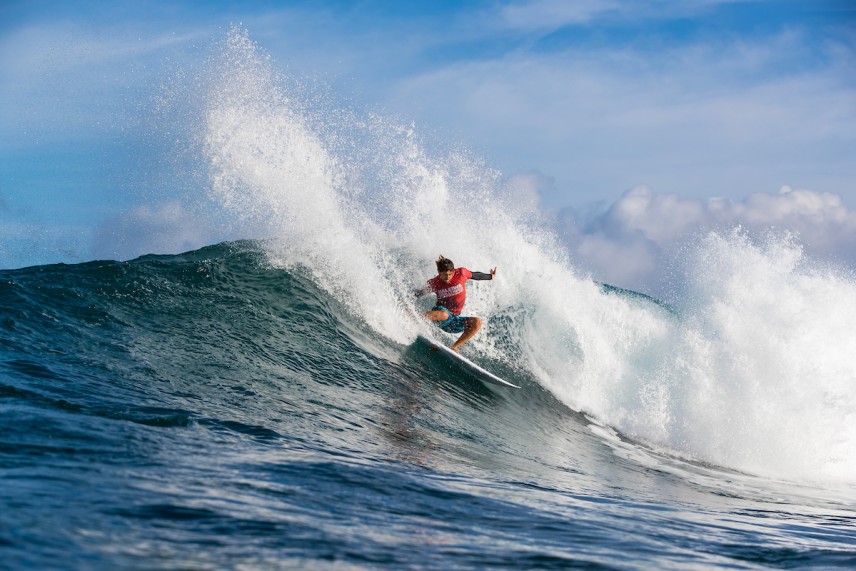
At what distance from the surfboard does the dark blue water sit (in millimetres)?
172

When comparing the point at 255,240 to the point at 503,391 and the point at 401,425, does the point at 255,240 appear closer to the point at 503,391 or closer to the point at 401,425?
the point at 503,391

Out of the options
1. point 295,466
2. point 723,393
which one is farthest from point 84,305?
point 723,393

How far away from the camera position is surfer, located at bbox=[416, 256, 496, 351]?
11.0 metres

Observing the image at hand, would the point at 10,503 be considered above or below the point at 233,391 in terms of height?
below

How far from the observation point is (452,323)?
439 inches

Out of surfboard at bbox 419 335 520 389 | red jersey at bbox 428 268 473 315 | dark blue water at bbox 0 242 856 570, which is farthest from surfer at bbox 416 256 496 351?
dark blue water at bbox 0 242 856 570

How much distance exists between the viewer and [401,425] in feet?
24.6

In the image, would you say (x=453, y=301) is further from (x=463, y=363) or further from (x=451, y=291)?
(x=463, y=363)

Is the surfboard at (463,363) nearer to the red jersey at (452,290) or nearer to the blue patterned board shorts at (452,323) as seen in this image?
the blue patterned board shorts at (452,323)

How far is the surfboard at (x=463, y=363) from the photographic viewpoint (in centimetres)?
1058

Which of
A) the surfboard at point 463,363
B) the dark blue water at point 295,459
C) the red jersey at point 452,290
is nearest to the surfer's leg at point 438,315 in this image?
the red jersey at point 452,290

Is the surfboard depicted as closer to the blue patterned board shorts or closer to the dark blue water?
the dark blue water

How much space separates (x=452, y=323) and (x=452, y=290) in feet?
1.87

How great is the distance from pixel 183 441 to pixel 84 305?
4.88 m
